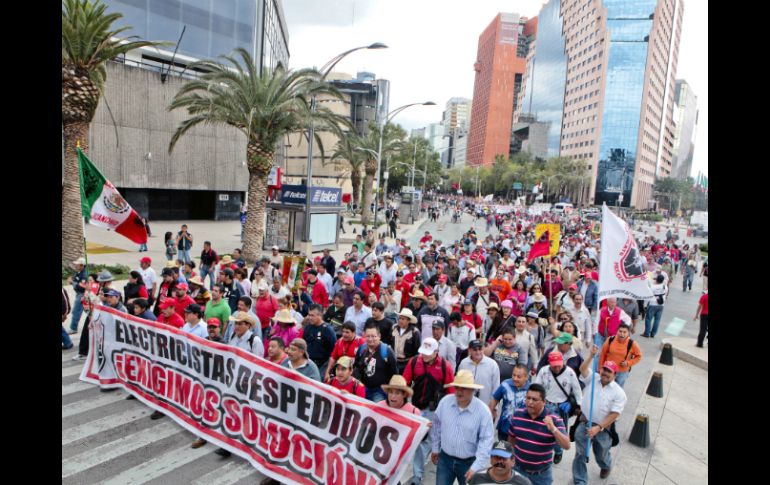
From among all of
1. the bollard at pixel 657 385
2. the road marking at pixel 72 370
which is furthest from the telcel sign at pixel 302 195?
the bollard at pixel 657 385

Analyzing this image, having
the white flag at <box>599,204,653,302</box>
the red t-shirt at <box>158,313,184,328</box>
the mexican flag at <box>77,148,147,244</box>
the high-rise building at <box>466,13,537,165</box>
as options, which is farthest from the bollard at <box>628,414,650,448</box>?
the high-rise building at <box>466,13,537,165</box>

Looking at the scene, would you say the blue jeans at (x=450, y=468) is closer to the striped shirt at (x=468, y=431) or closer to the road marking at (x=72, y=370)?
the striped shirt at (x=468, y=431)

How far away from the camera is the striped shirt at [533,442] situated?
448 centimetres

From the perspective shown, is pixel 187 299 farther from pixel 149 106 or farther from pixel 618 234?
pixel 149 106

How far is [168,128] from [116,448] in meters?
28.7

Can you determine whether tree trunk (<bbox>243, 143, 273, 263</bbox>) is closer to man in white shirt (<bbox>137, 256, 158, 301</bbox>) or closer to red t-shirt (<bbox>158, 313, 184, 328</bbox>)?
man in white shirt (<bbox>137, 256, 158, 301</bbox>)

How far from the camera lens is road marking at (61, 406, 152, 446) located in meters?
6.05

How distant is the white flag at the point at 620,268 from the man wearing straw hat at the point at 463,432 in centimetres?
227

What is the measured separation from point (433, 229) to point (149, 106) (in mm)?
23360

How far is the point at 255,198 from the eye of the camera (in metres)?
19.7

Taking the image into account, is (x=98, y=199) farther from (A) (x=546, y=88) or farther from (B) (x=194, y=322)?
(A) (x=546, y=88)

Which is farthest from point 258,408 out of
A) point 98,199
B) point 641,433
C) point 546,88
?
point 546,88

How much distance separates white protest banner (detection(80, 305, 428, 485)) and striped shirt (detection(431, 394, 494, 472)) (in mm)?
311
